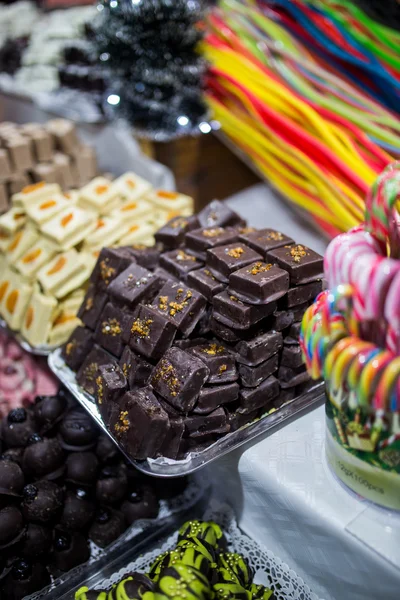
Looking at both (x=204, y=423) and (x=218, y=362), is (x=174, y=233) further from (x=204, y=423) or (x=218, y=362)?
(x=204, y=423)

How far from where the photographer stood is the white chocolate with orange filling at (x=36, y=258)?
2.11m

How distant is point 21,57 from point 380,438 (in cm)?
334

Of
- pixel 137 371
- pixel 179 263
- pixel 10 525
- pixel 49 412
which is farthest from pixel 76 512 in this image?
pixel 179 263

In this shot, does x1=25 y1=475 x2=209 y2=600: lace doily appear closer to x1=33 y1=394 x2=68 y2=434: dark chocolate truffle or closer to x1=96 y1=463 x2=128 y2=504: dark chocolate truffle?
x1=96 y1=463 x2=128 y2=504: dark chocolate truffle

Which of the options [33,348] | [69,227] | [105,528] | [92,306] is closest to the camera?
[105,528]

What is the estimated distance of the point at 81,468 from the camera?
5.05 feet

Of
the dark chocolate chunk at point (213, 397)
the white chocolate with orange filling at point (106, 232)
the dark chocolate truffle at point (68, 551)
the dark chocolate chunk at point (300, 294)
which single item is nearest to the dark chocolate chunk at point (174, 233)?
the white chocolate with orange filling at point (106, 232)

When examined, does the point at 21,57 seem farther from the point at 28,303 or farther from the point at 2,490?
the point at 2,490

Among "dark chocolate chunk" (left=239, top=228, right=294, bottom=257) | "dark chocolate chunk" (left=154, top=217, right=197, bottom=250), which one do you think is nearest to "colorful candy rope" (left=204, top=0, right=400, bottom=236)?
"dark chocolate chunk" (left=239, top=228, right=294, bottom=257)

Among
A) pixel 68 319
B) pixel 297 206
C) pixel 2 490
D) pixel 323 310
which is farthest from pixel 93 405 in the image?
pixel 297 206

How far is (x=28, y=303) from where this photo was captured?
2076mm

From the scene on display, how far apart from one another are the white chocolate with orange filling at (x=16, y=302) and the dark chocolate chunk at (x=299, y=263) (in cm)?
100

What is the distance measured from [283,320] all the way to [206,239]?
1.17 ft

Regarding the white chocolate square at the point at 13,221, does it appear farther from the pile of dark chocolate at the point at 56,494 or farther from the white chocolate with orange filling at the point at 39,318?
the pile of dark chocolate at the point at 56,494
